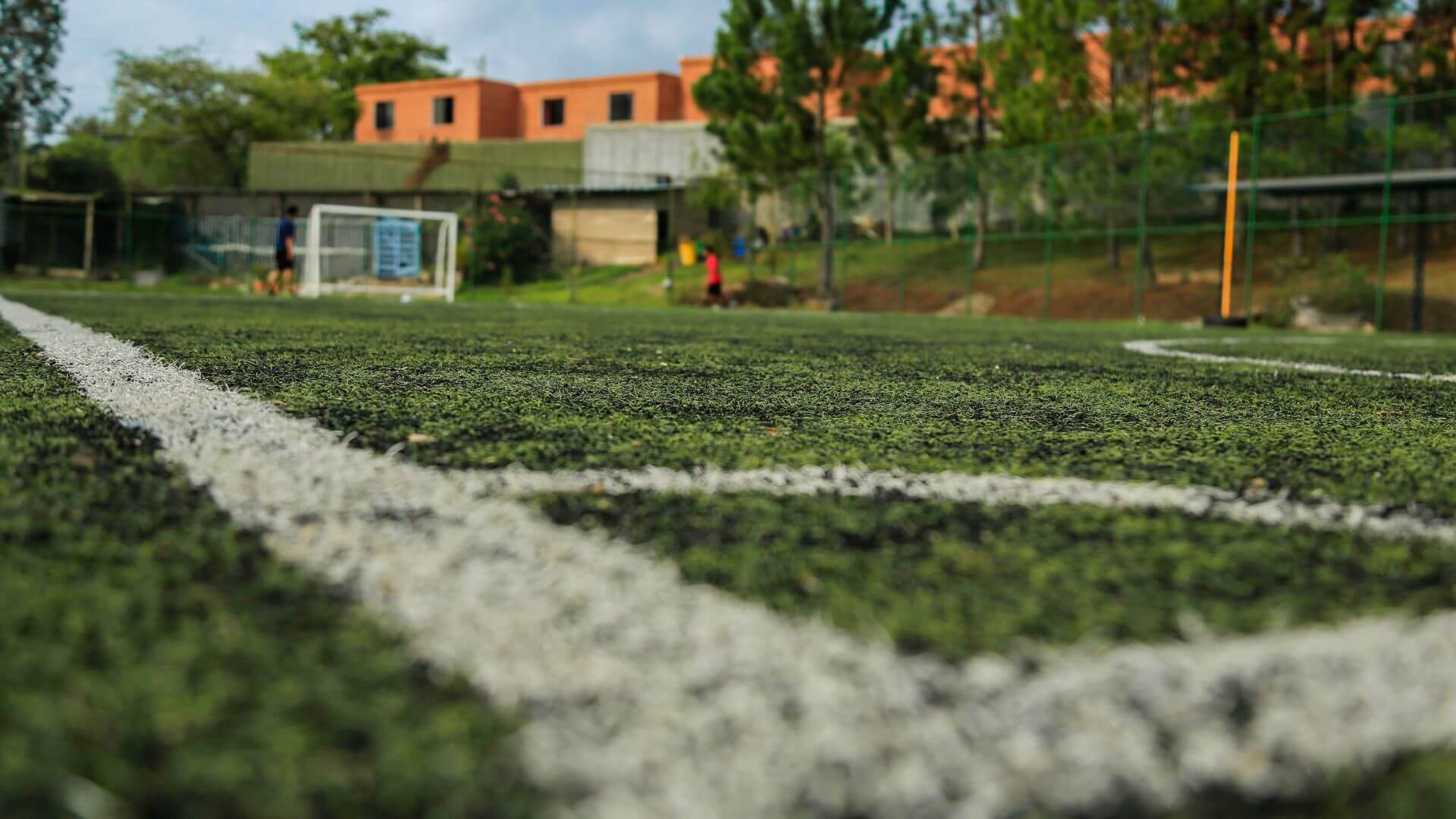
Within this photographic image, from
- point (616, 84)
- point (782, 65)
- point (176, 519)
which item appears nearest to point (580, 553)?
point (176, 519)

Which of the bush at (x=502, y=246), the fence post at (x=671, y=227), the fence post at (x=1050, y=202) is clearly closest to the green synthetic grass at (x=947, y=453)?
the fence post at (x=1050, y=202)

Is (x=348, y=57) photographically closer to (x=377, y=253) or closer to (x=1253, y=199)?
(x=377, y=253)

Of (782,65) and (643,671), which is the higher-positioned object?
(782,65)

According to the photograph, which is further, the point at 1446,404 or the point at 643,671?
the point at 1446,404

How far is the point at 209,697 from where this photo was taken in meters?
0.71

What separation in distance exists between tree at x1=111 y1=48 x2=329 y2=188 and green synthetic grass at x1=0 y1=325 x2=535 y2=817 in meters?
42.9

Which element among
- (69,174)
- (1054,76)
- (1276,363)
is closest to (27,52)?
(69,174)

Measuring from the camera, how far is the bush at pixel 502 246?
27.0 meters

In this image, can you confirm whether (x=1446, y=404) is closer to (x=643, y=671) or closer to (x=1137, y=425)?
(x=1137, y=425)

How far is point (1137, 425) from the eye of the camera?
222 cm

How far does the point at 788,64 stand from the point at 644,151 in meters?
10.8

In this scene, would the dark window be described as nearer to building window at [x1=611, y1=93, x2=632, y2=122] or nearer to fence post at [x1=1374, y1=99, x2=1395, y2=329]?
fence post at [x1=1374, y1=99, x2=1395, y2=329]

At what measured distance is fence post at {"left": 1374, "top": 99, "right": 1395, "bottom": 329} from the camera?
12281mm

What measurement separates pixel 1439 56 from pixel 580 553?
2033cm
